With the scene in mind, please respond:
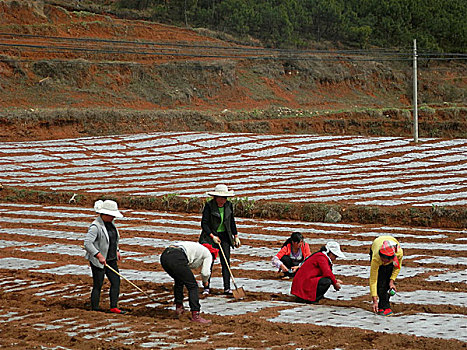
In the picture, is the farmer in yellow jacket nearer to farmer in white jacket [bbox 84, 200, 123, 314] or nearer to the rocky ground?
the rocky ground

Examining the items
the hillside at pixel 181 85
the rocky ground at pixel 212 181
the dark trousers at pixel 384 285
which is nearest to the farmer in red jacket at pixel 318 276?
the rocky ground at pixel 212 181

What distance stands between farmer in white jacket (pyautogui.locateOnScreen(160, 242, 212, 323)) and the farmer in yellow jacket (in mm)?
2118

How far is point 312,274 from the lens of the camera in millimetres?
9062

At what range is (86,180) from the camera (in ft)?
80.0

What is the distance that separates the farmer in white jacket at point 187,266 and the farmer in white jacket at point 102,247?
0.84 m

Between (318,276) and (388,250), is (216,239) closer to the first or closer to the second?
(318,276)

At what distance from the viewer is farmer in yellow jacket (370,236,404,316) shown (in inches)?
316

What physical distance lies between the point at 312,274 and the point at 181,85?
4164cm

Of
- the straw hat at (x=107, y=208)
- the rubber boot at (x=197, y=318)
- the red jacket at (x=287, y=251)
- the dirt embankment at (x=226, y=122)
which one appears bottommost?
the rubber boot at (x=197, y=318)

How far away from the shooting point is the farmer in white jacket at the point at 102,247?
8500 millimetres

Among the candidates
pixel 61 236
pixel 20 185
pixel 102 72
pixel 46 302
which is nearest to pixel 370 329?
pixel 46 302

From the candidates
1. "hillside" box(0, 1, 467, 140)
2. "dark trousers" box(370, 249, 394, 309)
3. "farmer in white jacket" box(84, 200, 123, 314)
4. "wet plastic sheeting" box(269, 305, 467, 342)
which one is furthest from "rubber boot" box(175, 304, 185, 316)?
"hillside" box(0, 1, 467, 140)

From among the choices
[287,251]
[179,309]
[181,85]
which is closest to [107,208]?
[179,309]

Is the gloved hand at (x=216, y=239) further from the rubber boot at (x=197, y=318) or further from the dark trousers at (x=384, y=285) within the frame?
the dark trousers at (x=384, y=285)
